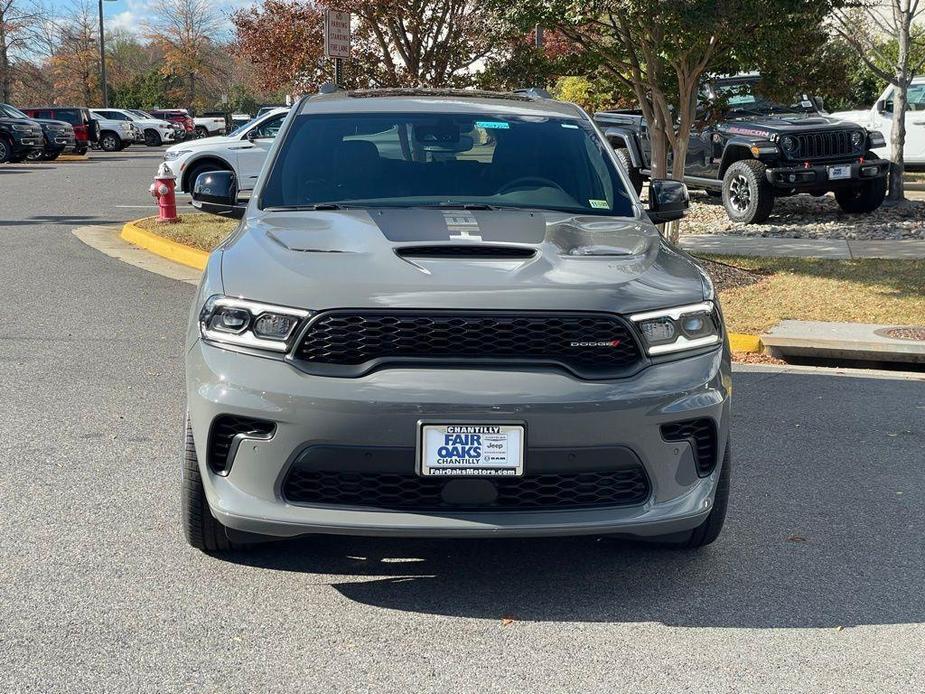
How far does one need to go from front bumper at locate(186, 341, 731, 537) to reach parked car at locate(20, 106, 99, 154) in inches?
1395

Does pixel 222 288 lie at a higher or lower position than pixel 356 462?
higher

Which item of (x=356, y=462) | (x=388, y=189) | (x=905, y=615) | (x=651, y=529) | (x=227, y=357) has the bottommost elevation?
(x=905, y=615)

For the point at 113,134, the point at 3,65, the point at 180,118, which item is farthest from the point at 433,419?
the point at 3,65

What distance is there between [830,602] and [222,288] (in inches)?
92.9

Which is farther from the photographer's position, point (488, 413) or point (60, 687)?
point (488, 413)

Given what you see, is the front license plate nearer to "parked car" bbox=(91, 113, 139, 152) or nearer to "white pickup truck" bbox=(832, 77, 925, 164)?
"white pickup truck" bbox=(832, 77, 925, 164)

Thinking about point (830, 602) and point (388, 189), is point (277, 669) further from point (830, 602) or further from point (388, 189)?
point (388, 189)

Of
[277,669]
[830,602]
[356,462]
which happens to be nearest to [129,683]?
[277,669]

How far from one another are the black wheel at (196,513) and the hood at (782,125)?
1213 cm

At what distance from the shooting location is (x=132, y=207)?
19031 mm

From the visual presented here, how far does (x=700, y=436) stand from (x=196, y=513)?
1780 mm

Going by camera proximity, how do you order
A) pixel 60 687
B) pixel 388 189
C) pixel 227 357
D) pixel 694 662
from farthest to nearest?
1. pixel 388 189
2. pixel 227 357
3. pixel 694 662
4. pixel 60 687

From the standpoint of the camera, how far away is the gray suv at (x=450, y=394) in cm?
373

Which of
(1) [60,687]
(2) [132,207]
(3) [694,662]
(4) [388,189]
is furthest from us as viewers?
(2) [132,207]
